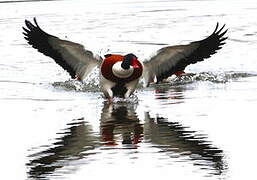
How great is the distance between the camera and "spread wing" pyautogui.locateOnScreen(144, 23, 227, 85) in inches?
685

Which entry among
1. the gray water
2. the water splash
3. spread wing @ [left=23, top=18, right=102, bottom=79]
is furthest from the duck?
the water splash

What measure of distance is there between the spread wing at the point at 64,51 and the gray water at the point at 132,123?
232 mm

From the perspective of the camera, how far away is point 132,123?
46.3 ft

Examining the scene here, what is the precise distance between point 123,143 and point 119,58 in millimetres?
4482

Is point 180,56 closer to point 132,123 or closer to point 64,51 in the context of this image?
point 64,51

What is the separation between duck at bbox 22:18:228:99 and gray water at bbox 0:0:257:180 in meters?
0.24

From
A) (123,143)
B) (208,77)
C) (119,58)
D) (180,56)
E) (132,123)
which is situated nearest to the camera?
(123,143)

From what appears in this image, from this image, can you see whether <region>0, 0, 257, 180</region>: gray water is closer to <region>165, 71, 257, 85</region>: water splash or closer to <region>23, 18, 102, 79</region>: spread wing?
<region>165, 71, 257, 85</region>: water splash

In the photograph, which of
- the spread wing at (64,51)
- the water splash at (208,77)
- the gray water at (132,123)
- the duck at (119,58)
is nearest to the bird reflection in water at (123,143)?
the gray water at (132,123)

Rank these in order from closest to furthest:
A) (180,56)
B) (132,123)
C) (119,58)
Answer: (132,123) < (119,58) < (180,56)

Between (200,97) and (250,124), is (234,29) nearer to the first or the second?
(200,97)

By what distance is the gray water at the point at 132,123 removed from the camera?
10961 millimetres

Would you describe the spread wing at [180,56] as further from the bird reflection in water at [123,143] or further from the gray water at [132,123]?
the bird reflection in water at [123,143]

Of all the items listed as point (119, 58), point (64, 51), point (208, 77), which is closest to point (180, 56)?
point (119, 58)
